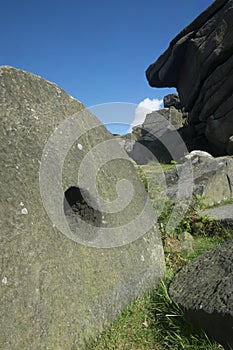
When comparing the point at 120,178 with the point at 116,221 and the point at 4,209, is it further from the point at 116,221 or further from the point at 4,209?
the point at 4,209

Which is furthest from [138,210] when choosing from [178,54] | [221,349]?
[178,54]

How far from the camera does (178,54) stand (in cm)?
1836

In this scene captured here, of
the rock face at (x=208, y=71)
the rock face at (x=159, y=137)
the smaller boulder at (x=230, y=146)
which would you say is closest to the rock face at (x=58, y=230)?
the smaller boulder at (x=230, y=146)

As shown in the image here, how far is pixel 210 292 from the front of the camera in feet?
6.60

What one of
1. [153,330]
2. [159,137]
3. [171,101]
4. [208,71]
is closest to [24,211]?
[153,330]

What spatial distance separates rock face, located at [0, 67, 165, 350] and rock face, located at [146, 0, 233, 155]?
13366mm

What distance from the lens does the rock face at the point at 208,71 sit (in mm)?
14617

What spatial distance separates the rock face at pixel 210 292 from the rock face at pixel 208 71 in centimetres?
1337

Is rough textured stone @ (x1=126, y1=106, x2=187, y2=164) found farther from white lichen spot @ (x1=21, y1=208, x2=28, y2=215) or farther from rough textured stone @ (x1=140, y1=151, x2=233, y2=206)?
white lichen spot @ (x1=21, y1=208, x2=28, y2=215)

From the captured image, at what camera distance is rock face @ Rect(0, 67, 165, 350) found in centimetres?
180

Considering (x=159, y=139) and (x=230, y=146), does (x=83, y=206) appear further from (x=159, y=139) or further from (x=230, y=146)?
(x=159, y=139)

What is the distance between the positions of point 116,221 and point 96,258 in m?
0.38

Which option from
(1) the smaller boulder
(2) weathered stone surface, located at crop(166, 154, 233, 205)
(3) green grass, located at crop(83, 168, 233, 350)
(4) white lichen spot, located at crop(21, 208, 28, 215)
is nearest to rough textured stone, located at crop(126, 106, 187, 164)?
(1) the smaller boulder

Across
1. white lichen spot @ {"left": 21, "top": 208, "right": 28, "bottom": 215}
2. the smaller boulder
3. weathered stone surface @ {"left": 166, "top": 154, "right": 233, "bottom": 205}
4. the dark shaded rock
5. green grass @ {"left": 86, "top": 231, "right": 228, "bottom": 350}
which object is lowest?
green grass @ {"left": 86, "top": 231, "right": 228, "bottom": 350}
